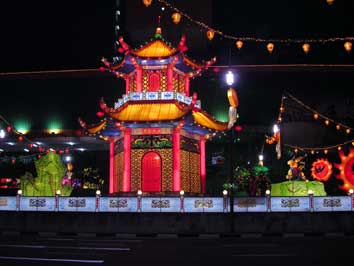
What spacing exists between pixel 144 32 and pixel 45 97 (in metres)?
11.6

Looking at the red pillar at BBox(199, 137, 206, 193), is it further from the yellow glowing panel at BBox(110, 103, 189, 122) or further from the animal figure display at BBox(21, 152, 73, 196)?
the animal figure display at BBox(21, 152, 73, 196)

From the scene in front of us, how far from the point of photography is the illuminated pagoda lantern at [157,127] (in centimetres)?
2588

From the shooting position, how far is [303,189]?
2383 cm

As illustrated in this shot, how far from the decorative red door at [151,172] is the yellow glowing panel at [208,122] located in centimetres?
332

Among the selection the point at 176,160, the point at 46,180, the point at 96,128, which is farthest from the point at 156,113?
the point at 46,180

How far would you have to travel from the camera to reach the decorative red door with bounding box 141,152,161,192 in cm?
2622

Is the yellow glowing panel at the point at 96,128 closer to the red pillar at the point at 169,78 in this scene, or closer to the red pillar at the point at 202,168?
the red pillar at the point at 169,78

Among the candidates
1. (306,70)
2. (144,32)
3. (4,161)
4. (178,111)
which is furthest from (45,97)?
(306,70)

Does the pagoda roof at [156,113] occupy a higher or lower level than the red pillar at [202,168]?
higher

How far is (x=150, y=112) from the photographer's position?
26094mm
